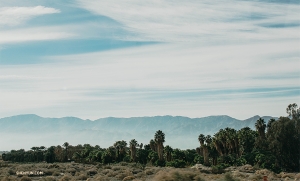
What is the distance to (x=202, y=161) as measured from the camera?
8738 centimetres

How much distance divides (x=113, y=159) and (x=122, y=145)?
5.72 meters

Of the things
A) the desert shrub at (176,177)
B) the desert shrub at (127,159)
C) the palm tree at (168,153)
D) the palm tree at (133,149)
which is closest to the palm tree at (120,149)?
the desert shrub at (127,159)

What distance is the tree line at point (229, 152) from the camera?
73.2 meters

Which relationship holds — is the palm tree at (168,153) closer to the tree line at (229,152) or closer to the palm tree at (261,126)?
the tree line at (229,152)

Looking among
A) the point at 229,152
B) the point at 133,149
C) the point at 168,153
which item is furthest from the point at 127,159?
the point at 229,152

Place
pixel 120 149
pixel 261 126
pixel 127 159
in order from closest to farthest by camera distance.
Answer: pixel 261 126 → pixel 127 159 → pixel 120 149

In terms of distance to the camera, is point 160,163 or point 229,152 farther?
point 229,152

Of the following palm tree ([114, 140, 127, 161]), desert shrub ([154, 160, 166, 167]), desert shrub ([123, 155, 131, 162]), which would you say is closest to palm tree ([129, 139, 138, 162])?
desert shrub ([123, 155, 131, 162])

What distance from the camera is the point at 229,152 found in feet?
300

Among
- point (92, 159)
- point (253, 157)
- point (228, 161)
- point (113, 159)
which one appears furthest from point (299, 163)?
point (92, 159)

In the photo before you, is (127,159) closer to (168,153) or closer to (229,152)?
(168,153)

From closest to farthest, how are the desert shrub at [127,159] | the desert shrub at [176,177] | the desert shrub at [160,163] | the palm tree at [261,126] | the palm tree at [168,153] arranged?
the desert shrub at [176,177] < the desert shrub at [160,163] < the palm tree at [261,126] < the palm tree at [168,153] < the desert shrub at [127,159]

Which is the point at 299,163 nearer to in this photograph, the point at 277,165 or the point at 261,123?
the point at 277,165

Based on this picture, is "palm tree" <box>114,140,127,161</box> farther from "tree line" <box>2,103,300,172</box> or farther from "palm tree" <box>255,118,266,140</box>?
"palm tree" <box>255,118,266,140</box>
